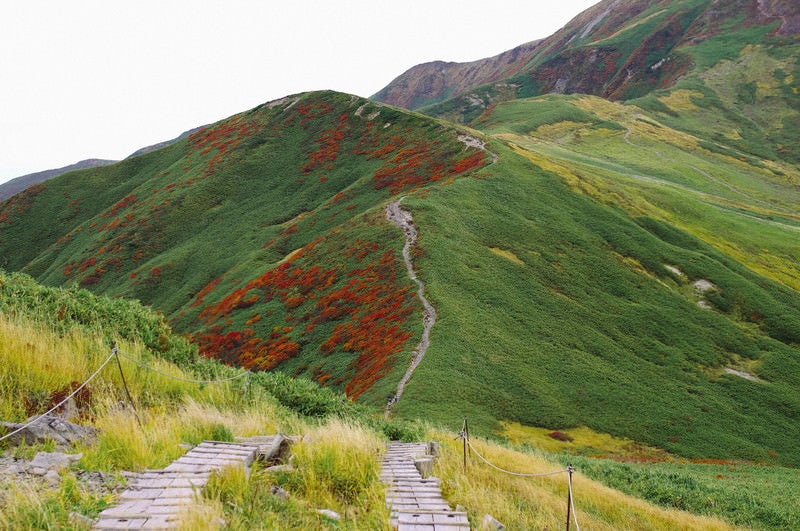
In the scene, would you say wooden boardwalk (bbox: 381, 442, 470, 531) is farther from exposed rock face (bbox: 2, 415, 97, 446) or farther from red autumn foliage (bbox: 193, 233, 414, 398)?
red autumn foliage (bbox: 193, 233, 414, 398)

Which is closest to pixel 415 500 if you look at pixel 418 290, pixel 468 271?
pixel 418 290

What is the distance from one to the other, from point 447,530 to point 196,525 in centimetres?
326

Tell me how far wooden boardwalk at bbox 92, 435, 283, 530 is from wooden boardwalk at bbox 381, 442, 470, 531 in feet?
7.78

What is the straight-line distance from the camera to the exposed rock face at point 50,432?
7.82 m

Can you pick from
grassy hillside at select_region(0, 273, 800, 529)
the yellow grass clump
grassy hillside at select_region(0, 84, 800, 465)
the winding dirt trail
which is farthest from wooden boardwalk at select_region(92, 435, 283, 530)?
the winding dirt trail

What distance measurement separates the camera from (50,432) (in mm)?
8039

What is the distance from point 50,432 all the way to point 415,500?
21.2ft

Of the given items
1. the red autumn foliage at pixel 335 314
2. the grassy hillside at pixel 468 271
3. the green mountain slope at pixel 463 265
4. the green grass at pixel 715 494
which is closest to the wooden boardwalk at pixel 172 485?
the green grass at pixel 715 494

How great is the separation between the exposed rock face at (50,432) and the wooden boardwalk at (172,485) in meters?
2.12

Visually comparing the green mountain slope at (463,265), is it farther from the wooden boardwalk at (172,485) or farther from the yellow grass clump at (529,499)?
the wooden boardwalk at (172,485)

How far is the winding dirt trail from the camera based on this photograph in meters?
32.1

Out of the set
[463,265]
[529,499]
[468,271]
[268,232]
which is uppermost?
[268,232]

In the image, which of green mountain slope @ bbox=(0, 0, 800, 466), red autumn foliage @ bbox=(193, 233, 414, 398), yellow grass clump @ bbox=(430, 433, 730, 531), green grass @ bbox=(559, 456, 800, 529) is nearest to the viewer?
yellow grass clump @ bbox=(430, 433, 730, 531)

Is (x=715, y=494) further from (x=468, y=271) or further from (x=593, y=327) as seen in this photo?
(x=468, y=271)
